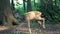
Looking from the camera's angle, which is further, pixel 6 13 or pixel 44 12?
pixel 44 12

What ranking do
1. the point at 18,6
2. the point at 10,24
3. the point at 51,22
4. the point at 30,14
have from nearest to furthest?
the point at 30,14
the point at 10,24
the point at 51,22
the point at 18,6

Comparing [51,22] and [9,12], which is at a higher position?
[9,12]

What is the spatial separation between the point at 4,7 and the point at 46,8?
193 inches

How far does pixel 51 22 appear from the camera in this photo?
17.3 metres

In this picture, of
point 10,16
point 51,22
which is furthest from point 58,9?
point 10,16

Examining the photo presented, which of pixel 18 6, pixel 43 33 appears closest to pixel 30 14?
pixel 43 33

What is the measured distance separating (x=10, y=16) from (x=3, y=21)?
58cm

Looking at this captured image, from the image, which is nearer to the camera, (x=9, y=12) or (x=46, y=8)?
(x=9, y=12)

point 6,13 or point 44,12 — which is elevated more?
point 6,13

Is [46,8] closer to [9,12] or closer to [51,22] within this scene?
[51,22]

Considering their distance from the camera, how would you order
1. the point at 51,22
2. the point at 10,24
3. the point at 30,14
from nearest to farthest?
the point at 30,14 → the point at 10,24 → the point at 51,22

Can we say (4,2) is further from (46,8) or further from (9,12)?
(46,8)

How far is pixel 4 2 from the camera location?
1498 cm

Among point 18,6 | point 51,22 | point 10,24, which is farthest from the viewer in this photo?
point 18,6
